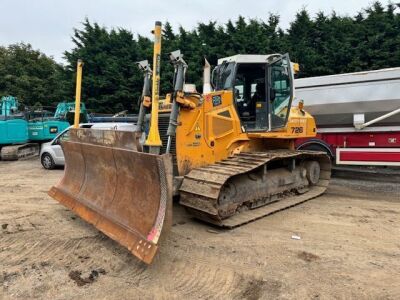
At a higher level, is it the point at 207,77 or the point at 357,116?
the point at 207,77

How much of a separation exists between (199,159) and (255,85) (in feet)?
6.45

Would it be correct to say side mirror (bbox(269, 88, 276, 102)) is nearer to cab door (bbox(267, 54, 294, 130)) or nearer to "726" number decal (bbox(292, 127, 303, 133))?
cab door (bbox(267, 54, 294, 130))

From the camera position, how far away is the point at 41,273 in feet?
12.8

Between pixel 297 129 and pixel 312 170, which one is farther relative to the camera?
pixel 312 170

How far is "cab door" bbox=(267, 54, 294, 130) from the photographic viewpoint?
6785 mm

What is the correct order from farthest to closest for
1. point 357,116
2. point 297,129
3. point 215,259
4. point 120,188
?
1. point 357,116
2. point 297,129
3. point 120,188
4. point 215,259

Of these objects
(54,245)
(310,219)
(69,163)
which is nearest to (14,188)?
(69,163)

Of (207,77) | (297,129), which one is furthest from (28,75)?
(297,129)

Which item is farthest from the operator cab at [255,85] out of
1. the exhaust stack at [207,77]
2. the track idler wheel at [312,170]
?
the track idler wheel at [312,170]

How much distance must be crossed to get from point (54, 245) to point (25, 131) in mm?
11904

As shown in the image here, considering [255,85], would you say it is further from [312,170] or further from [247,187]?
[312,170]

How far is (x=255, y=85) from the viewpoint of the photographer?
687 centimetres

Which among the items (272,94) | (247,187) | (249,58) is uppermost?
(249,58)

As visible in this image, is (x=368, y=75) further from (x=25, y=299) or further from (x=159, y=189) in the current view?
(x=25, y=299)
